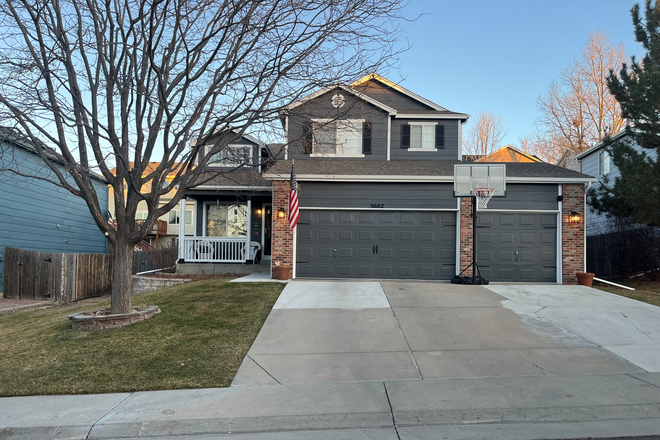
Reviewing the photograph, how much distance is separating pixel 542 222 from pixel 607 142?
3.44 m

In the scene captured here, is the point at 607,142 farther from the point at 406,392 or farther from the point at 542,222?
the point at 406,392

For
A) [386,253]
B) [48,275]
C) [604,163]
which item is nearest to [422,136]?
[386,253]

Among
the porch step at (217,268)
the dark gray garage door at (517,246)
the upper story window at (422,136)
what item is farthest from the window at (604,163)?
the porch step at (217,268)

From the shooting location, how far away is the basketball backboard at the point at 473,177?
1250 centimetres

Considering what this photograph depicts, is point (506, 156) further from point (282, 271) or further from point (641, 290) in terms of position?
point (282, 271)

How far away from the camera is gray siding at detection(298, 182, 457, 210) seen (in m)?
A: 13.6

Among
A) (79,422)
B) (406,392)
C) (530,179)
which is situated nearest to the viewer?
(79,422)

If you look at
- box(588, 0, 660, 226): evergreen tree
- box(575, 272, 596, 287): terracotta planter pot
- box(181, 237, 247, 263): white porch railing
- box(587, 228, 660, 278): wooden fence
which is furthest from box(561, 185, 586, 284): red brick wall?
box(181, 237, 247, 263): white porch railing

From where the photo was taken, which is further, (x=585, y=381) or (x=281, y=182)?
(x=281, y=182)

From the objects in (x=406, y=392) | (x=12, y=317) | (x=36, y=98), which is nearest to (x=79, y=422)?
(x=406, y=392)

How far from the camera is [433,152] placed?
16719 mm

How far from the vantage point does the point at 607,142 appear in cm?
1397

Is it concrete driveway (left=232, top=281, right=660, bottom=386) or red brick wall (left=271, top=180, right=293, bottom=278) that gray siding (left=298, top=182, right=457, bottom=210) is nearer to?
red brick wall (left=271, top=180, right=293, bottom=278)

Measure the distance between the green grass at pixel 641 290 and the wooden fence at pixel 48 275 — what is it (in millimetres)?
15623
